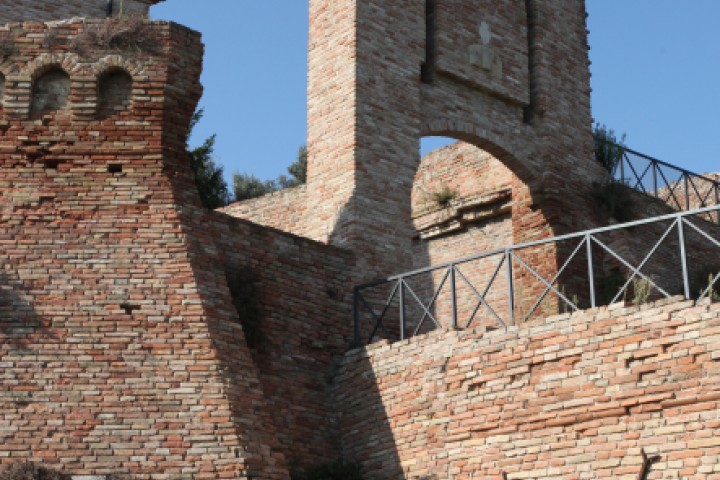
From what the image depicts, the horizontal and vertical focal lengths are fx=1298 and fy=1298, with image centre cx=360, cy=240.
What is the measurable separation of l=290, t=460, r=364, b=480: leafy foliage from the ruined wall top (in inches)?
265

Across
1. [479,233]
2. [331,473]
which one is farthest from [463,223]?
[331,473]

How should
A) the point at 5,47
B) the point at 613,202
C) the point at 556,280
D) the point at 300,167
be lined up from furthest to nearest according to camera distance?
the point at 300,167 < the point at 613,202 < the point at 556,280 < the point at 5,47

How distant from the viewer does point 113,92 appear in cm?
1133

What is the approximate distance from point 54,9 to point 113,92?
202 inches

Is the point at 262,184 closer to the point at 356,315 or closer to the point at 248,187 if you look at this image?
the point at 248,187

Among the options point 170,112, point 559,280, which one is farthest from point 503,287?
point 170,112

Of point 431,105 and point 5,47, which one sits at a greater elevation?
point 431,105

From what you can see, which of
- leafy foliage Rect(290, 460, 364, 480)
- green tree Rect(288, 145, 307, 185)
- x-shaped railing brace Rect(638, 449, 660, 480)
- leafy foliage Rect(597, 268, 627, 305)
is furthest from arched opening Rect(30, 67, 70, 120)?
green tree Rect(288, 145, 307, 185)

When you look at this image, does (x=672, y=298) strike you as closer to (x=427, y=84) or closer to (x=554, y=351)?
(x=554, y=351)

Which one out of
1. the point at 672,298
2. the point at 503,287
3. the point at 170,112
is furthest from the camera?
the point at 503,287

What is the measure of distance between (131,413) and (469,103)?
6.52 meters

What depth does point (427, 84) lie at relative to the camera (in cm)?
1449

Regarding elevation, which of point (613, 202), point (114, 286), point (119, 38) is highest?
point (119, 38)

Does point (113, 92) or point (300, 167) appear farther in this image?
point (300, 167)
